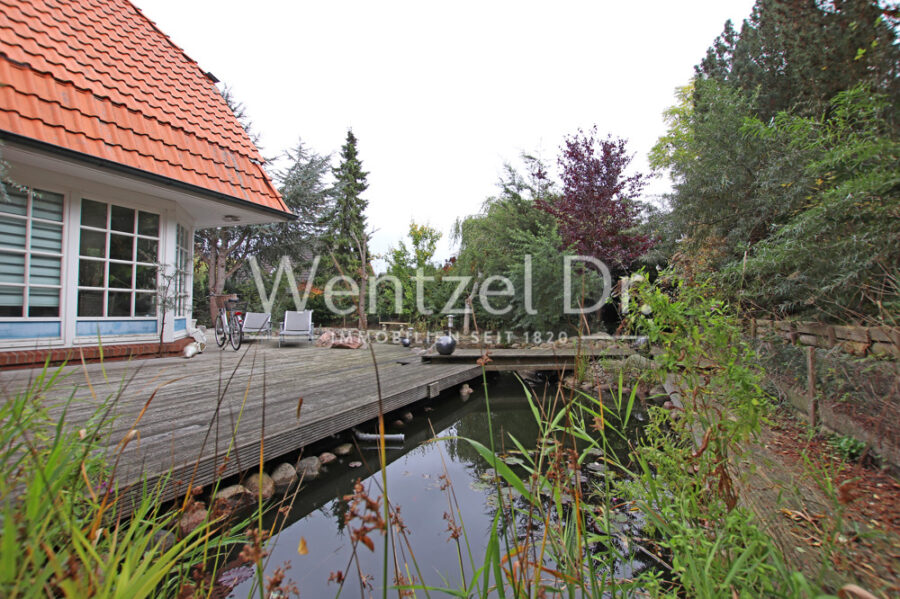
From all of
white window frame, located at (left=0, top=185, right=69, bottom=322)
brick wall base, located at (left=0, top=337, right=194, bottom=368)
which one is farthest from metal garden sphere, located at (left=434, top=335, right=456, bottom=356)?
white window frame, located at (left=0, top=185, right=69, bottom=322)

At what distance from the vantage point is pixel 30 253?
3824mm

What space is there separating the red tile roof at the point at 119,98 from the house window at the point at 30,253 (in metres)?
0.77

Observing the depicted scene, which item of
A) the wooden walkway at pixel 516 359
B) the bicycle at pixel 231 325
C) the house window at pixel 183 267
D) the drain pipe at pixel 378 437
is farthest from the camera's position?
the wooden walkway at pixel 516 359

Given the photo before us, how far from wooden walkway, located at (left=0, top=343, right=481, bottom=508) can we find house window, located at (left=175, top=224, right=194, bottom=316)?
2.54 ft

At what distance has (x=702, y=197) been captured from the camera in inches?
217

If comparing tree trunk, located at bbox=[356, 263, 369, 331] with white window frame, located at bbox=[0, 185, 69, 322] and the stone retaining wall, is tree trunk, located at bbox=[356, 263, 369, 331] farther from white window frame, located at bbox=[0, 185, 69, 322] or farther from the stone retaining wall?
the stone retaining wall

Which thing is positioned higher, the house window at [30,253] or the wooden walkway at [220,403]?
the house window at [30,253]

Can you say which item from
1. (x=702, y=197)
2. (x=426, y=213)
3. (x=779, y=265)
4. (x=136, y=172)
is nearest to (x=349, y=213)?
(x=426, y=213)

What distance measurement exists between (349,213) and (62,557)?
12718 millimetres

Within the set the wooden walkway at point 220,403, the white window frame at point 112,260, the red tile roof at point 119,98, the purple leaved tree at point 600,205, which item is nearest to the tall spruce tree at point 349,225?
the red tile roof at point 119,98

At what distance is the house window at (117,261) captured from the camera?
4.23 m

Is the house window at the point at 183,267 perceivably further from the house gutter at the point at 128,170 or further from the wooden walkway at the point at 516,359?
the wooden walkway at the point at 516,359

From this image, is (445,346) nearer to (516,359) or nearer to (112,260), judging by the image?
(516,359)

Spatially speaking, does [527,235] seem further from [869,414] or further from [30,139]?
[30,139]
